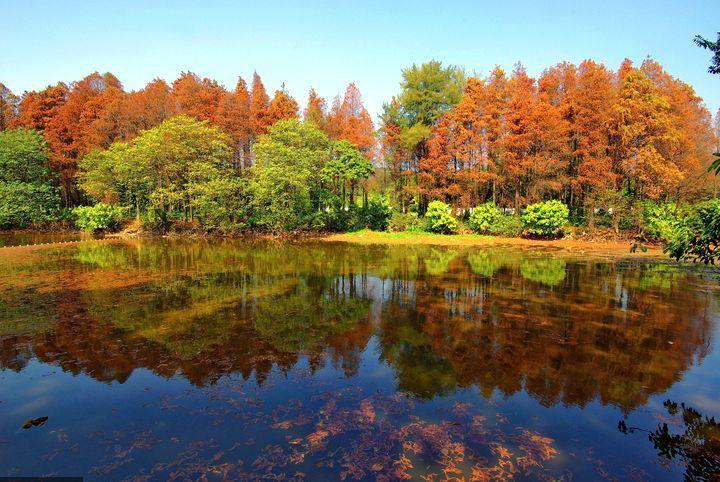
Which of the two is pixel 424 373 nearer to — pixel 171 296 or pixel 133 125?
pixel 171 296

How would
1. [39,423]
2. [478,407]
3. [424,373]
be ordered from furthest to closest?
1. [424,373]
2. [478,407]
3. [39,423]

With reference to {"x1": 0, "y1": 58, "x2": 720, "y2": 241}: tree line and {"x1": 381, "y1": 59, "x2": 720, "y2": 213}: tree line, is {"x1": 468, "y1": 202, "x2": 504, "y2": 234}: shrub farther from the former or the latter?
{"x1": 381, "y1": 59, "x2": 720, "y2": 213}: tree line

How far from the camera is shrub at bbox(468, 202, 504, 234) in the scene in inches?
1308

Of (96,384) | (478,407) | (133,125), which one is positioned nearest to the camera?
(478,407)

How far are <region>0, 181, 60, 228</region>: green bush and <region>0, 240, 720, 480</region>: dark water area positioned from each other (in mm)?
26905

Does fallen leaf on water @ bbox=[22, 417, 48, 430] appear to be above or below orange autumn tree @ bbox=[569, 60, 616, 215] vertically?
below

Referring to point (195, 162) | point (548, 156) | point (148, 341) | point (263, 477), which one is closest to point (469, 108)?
point (548, 156)

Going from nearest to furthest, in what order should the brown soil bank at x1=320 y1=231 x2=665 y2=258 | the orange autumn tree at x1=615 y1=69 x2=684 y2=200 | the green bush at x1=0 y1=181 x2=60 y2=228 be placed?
1. the brown soil bank at x1=320 y1=231 x2=665 y2=258
2. the orange autumn tree at x1=615 y1=69 x2=684 y2=200
3. the green bush at x1=0 y1=181 x2=60 y2=228

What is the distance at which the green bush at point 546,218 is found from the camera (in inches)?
1204

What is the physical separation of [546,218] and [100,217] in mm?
38260

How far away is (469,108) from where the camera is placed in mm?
33250

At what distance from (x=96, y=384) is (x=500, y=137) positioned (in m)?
33.1

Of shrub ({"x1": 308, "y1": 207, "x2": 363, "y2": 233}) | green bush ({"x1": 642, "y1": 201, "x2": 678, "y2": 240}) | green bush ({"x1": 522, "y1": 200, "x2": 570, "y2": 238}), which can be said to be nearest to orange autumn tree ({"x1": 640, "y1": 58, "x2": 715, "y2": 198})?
green bush ({"x1": 642, "y1": 201, "x2": 678, "y2": 240})

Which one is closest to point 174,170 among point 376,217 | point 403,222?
point 376,217
